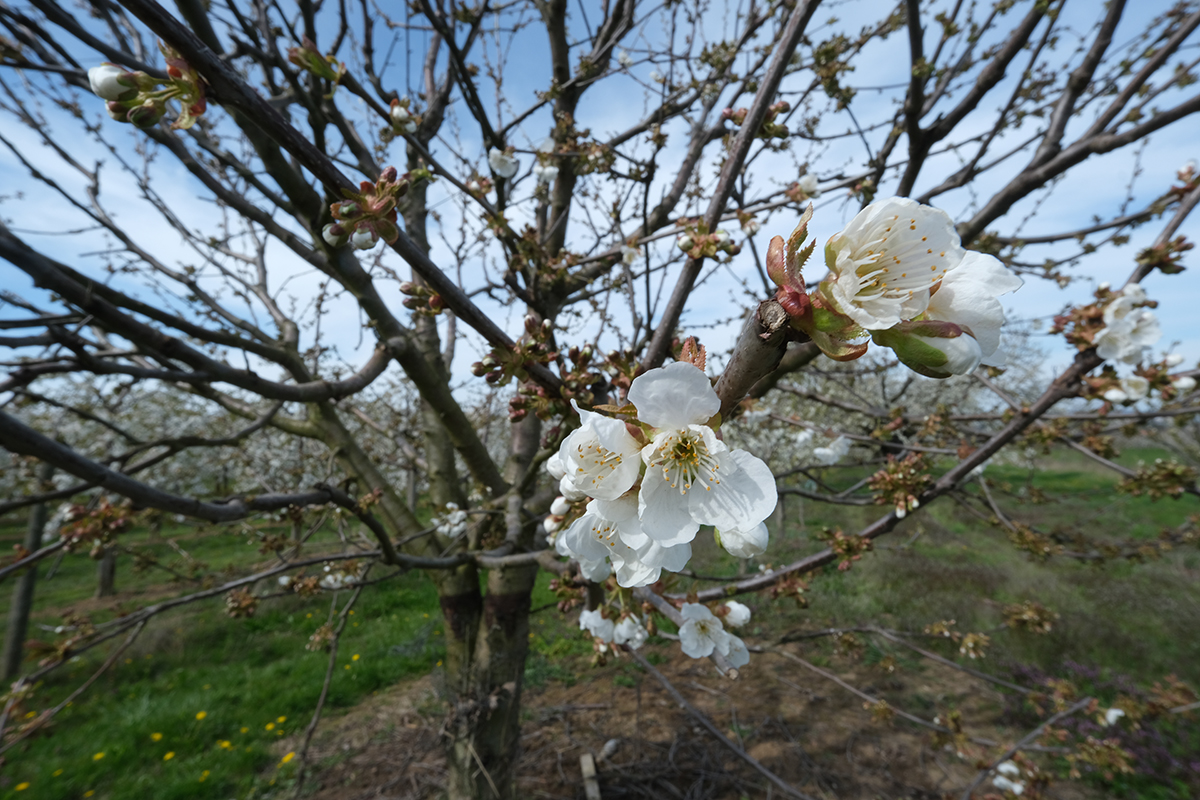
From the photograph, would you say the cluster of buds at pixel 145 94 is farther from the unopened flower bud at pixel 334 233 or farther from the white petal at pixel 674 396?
the white petal at pixel 674 396

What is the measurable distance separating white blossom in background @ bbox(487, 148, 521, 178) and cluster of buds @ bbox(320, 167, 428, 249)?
2.39 metres

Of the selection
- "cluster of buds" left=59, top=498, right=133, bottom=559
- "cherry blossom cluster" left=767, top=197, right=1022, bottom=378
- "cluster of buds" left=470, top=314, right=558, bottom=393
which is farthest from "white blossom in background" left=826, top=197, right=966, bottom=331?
"cluster of buds" left=59, top=498, right=133, bottom=559

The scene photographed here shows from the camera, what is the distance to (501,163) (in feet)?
10.4

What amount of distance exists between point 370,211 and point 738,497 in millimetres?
887

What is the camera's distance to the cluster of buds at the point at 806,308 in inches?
25.1

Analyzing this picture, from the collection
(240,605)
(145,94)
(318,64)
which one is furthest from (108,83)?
(240,605)

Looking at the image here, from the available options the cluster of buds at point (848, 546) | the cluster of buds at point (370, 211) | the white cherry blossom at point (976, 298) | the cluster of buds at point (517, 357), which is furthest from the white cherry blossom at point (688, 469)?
the cluster of buds at point (848, 546)

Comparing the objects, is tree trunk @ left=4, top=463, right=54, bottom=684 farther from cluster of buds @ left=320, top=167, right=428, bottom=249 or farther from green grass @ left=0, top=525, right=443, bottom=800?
cluster of buds @ left=320, top=167, right=428, bottom=249

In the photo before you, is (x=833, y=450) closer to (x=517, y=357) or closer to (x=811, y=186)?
(x=811, y=186)

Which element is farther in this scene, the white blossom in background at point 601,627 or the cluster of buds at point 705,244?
the white blossom in background at point 601,627

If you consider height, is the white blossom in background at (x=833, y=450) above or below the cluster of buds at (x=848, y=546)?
above

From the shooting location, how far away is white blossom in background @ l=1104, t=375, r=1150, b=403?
2.15m

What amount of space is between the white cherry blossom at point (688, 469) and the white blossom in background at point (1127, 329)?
7.28ft

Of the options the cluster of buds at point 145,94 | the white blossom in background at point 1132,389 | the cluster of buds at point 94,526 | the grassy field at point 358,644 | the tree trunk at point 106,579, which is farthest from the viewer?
the tree trunk at point 106,579
